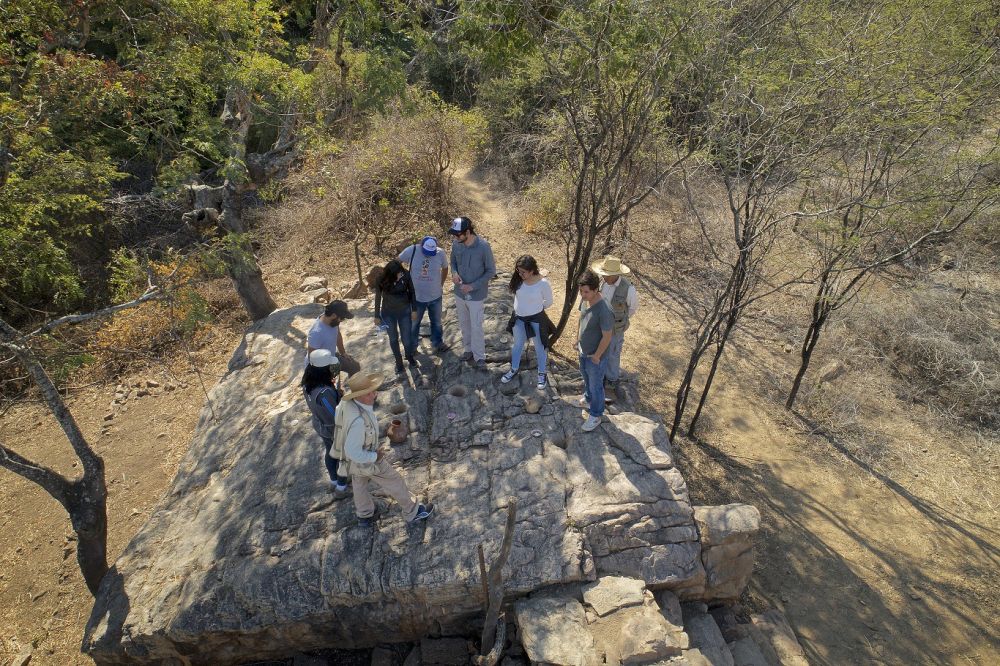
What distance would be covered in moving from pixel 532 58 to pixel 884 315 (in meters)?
7.08

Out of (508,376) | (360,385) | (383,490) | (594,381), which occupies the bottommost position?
(383,490)

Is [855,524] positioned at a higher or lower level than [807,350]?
lower

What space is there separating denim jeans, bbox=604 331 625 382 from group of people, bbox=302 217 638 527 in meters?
0.01

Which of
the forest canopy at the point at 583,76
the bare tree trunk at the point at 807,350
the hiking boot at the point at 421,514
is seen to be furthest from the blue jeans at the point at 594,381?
the bare tree trunk at the point at 807,350

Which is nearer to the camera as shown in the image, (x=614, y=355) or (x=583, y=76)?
(x=614, y=355)

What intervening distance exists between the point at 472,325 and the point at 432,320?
1.90 ft

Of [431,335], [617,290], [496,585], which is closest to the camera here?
[496,585]

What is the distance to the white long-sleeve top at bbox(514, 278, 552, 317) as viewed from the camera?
18.3 feet

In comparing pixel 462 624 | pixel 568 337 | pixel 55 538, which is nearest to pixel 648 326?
pixel 568 337

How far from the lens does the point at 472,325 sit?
6352mm

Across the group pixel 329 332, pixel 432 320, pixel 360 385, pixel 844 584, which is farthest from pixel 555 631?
pixel 432 320

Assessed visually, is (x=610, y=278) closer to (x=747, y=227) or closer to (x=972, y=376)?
(x=747, y=227)

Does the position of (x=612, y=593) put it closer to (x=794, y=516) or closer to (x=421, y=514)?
(x=421, y=514)

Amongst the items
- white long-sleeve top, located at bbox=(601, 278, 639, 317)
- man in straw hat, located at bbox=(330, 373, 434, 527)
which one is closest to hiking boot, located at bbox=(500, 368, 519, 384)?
white long-sleeve top, located at bbox=(601, 278, 639, 317)
